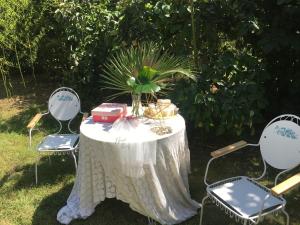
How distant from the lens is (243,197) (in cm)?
314

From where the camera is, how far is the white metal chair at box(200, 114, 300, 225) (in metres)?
2.96

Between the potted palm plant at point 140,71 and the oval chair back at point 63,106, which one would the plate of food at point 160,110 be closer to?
the potted palm plant at point 140,71

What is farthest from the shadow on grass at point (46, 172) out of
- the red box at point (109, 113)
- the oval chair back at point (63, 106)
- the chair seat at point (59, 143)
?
the red box at point (109, 113)

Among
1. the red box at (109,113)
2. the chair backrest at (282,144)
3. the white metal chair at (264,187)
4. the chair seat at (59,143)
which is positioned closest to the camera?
the white metal chair at (264,187)

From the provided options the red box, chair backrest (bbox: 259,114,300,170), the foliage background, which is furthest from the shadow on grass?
chair backrest (bbox: 259,114,300,170)

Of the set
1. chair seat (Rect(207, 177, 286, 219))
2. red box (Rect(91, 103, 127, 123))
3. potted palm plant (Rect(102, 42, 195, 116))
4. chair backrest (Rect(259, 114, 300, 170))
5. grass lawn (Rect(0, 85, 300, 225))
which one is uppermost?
potted palm plant (Rect(102, 42, 195, 116))

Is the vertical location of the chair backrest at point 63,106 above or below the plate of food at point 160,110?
below

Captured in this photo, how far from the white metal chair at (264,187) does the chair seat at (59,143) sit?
5.46 feet

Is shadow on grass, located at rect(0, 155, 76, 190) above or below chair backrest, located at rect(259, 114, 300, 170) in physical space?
below

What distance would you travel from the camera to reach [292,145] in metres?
3.23

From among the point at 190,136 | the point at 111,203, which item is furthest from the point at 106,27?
the point at 111,203

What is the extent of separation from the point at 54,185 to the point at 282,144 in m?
2.44

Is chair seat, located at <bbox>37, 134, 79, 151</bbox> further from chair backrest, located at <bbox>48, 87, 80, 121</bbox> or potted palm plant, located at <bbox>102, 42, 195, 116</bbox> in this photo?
potted palm plant, located at <bbox>102, 42, 195, 116</bbox>

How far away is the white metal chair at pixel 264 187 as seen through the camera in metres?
2.96
